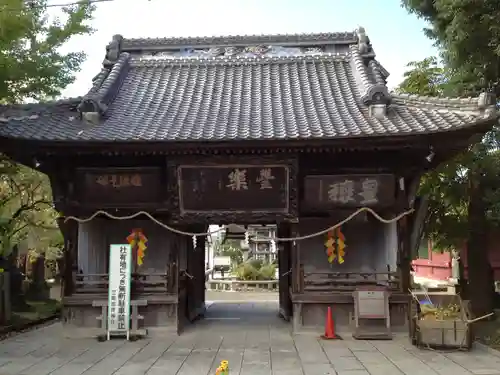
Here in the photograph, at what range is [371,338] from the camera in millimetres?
11633

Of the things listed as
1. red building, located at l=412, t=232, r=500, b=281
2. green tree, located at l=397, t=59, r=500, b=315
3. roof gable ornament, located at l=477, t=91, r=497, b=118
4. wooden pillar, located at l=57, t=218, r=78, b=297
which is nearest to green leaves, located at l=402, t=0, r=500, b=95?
green tree, located at l=397, t=59, r=500, b=315

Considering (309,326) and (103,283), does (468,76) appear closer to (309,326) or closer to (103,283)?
(309,326)

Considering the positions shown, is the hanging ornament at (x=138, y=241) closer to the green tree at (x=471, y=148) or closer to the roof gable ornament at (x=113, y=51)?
the roof gable ornament at (x=113, y=51)

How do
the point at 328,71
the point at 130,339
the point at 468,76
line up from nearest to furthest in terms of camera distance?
the point at 130,339
the point at 468,76
the point at 328,71

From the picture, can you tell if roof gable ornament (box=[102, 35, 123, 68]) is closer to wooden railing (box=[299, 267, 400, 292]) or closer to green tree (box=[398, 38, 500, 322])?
wooden railing (box=[299, 267, 400, 292])

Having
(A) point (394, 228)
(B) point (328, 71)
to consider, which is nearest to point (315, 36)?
(B) point (328, 71)

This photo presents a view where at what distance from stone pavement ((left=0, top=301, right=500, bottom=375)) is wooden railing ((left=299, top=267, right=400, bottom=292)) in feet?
3.88

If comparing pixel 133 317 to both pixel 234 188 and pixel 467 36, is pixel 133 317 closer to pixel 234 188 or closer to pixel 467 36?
pixel 234 188

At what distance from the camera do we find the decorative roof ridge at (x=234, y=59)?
16.5 metres

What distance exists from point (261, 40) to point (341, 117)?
571 cm

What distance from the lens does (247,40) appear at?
17.0 meters

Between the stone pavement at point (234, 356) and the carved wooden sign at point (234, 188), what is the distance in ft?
10.1

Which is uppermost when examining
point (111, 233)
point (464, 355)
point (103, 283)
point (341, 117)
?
point (341, 117)

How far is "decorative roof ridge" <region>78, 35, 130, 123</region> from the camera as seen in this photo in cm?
1286
